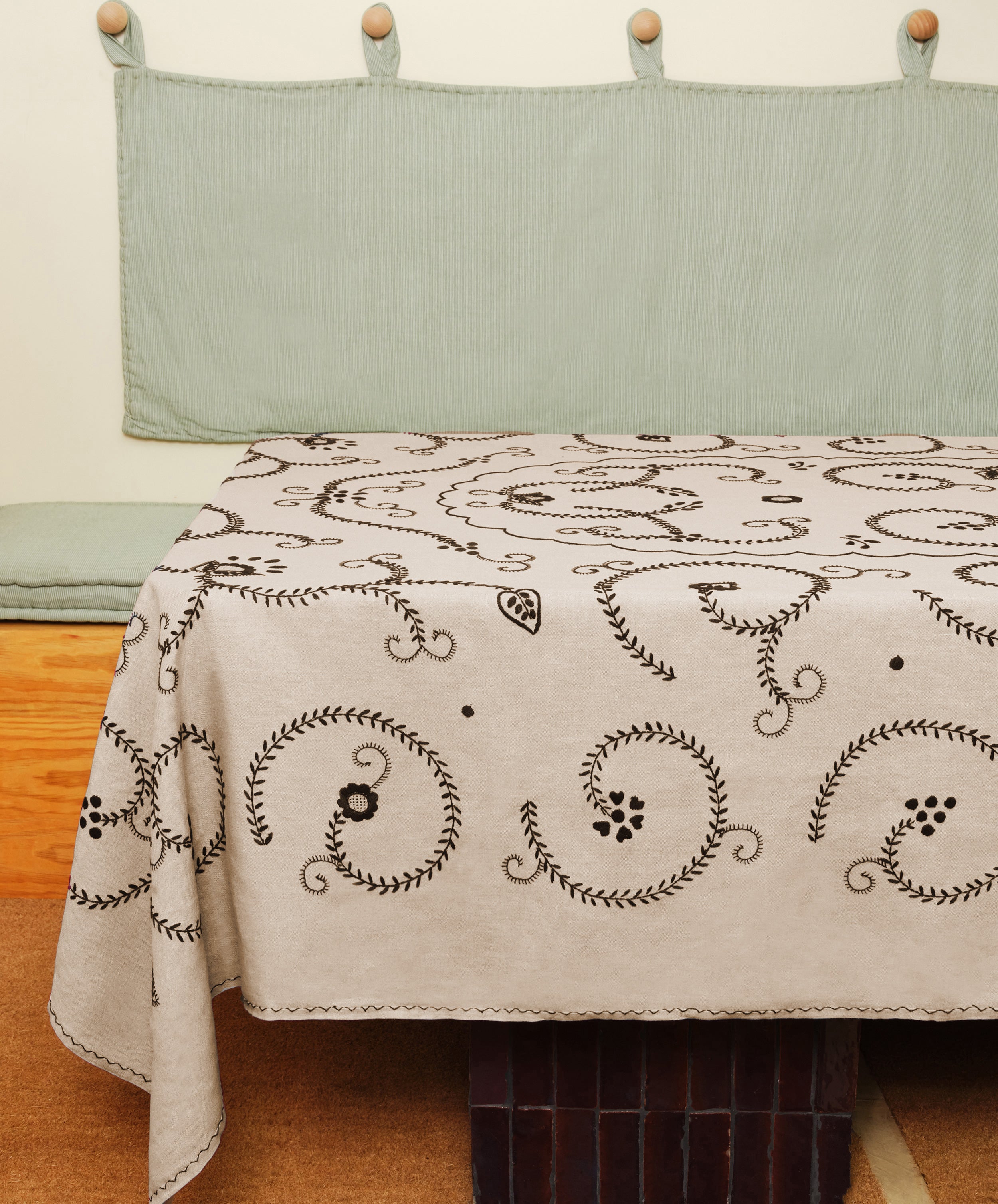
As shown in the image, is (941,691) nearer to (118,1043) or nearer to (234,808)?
(234,808)

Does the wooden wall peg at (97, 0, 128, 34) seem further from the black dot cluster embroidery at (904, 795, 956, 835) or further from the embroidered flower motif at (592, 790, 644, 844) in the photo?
the black dot cluster embroidery at (904, 795, 956, 835)

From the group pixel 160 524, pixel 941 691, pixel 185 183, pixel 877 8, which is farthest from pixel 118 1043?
pixel 877 8

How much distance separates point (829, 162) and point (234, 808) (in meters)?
1.78

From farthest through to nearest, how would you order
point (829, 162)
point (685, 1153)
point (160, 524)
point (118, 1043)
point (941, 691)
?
point (829, 162) < point (160, 524) < point (685, 1153) < point (118, 1043) < point (941, 691)

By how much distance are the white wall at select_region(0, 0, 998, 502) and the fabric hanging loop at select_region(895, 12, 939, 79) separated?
0.02m

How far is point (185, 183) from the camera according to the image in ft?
6.61

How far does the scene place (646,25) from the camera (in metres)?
1.97

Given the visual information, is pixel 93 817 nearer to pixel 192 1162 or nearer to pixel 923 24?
pixel 192 1162

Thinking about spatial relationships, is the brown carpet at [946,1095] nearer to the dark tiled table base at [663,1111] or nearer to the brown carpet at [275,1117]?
the dark tiled table base at [663,1111]

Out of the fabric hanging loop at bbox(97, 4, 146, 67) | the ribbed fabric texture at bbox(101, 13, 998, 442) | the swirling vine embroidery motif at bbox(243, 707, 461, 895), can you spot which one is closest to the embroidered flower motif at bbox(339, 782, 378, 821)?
the swirling vine embroidery motif at bbox(243, 707, 461, 895)

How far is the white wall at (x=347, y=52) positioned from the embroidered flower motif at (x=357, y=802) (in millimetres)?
1648

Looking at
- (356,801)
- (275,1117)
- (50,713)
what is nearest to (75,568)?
(50,713)

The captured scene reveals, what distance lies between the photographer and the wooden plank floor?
159cm

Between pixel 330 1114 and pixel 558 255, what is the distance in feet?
5.13
